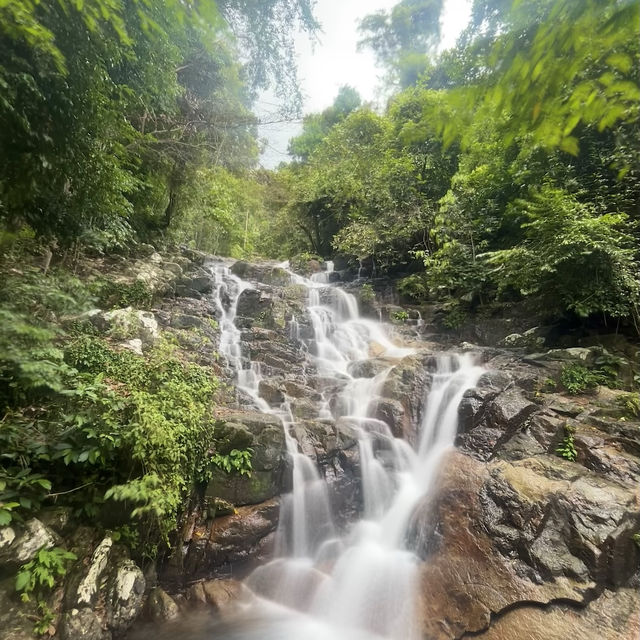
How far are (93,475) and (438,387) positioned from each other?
21.1ft

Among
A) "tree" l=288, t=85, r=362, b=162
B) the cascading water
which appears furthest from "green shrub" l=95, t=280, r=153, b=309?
"tree" l=288, t=85, r=362, b=162

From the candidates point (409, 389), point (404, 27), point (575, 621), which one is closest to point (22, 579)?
point (575, 621)

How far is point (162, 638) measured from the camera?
365 centimetres

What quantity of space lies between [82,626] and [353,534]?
3.60 metres

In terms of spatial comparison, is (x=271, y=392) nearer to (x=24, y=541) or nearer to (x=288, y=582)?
(x=288, y=582)

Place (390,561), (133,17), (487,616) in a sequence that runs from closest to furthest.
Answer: (487,616)
(390,561)
(133,17)

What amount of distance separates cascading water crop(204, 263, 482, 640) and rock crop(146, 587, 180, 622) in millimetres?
879

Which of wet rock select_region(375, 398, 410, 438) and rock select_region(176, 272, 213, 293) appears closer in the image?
wet rock select_region(375, 398, 410, 438)

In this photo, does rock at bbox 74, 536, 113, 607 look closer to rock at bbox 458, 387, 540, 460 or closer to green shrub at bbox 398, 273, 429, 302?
rock at bbox 458, 387, 540, 460

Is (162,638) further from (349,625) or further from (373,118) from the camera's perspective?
(373,118)

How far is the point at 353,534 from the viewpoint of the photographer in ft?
17.8

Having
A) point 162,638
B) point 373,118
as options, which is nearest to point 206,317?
point 162,638

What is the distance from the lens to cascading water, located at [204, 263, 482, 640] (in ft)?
13.9

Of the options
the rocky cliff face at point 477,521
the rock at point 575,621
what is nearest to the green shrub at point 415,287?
the rocky cliff face at point 477,521
